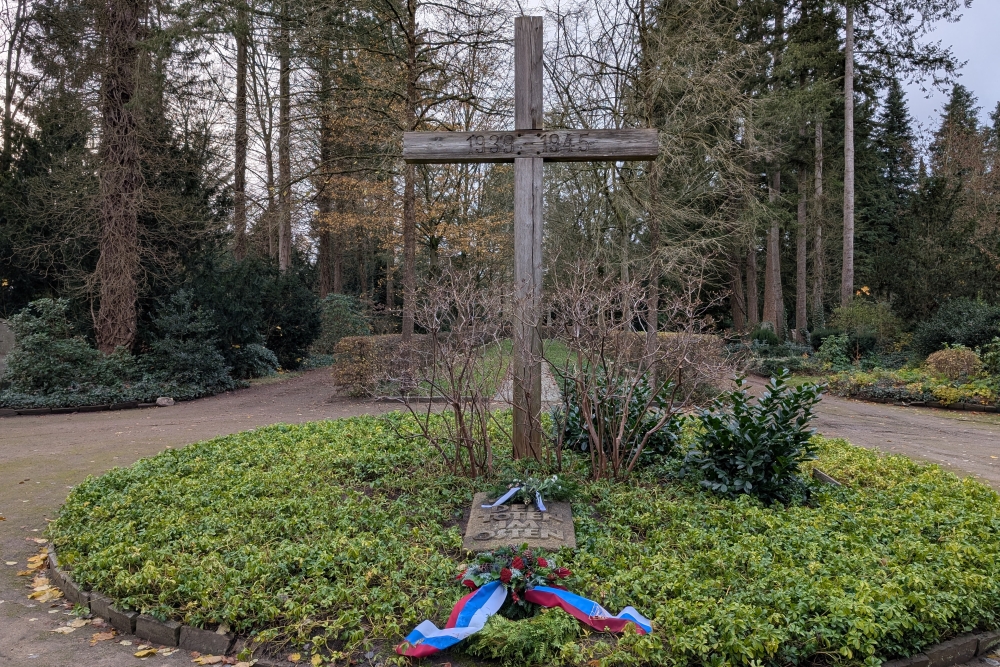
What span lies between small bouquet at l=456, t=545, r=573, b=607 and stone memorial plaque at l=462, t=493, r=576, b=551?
0.29 metres

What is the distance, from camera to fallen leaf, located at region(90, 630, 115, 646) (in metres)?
3.46

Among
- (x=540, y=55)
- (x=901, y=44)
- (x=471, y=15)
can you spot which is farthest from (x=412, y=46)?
(x=901, y=44)

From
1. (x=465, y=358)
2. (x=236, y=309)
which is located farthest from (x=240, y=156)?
(x=465, y=358)

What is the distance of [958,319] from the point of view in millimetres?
14516

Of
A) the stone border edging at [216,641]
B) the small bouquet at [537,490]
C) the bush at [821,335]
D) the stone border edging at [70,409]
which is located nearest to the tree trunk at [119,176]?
the stone border edging at [70,409]

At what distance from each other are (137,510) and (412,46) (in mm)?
11144

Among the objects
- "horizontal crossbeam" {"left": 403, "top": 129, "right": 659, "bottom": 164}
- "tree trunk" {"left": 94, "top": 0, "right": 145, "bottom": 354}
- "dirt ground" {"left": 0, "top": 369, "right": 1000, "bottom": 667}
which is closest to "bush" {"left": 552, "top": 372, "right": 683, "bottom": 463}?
"horizontal crossbeam" {"left": 403, "top": 129, "right": 659, "bottom": 164}

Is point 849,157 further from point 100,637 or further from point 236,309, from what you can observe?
point 100,637

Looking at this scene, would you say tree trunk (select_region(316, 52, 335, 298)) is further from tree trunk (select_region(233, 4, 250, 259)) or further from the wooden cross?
the wooden cross

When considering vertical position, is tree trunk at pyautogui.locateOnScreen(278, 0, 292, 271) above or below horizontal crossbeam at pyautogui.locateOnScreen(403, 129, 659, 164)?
above

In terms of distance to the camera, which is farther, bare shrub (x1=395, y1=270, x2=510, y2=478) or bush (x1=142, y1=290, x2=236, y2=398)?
bush (x1=142, y1=290, x2=236, y2=398)

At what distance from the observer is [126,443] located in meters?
8.79

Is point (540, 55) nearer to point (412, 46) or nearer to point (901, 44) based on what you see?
point (412, 46)

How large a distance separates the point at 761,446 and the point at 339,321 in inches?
615
